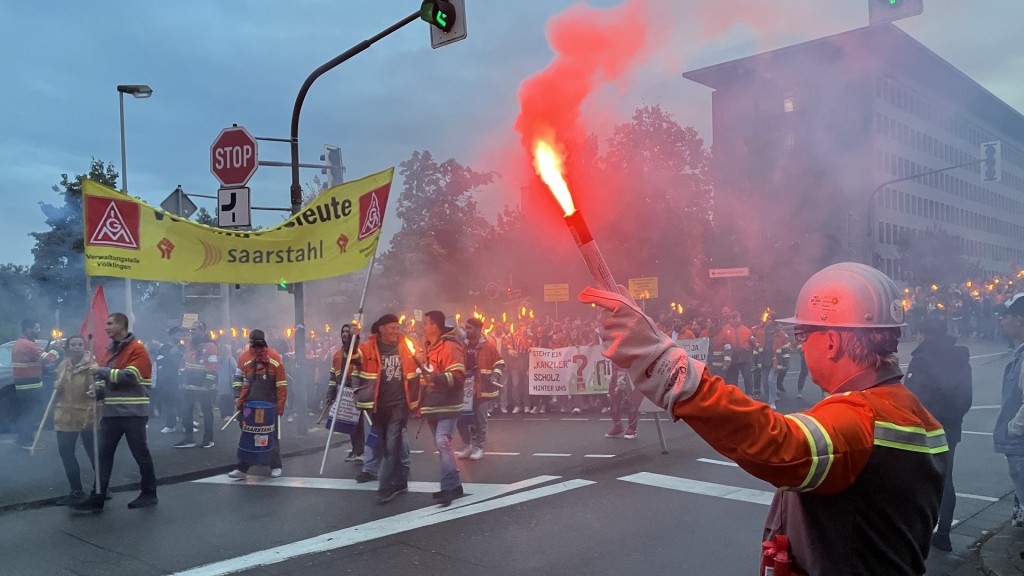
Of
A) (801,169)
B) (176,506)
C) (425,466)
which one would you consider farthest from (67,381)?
(801,169)

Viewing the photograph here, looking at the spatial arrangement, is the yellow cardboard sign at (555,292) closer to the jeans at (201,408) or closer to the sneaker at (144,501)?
the jeans at (201,408)

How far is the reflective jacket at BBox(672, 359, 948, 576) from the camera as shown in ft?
5.25

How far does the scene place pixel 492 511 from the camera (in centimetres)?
657

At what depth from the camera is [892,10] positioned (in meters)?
6.93

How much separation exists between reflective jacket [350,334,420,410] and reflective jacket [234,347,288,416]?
0.96 meters

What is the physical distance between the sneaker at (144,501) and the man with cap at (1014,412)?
24.8ft

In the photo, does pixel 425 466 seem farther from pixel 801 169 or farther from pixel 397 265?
pixel 397 265

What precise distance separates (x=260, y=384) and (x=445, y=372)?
274cm

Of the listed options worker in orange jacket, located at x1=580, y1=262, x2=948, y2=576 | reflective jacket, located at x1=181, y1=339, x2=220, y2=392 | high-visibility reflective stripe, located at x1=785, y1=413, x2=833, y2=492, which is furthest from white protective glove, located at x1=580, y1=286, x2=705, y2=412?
reflective jacket, located at x1=181, y1=339, x2=220, y2=392

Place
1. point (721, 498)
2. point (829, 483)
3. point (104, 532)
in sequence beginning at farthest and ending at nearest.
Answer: point (721, 498) → point (104, 532) → point (829, 483)

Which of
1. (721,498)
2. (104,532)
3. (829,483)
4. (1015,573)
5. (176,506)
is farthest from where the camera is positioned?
(176,506)

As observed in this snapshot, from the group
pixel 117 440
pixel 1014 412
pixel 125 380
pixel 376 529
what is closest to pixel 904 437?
pixel 1014 412

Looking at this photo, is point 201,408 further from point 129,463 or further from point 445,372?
point 445,372

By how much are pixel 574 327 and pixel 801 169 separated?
19.9ft
